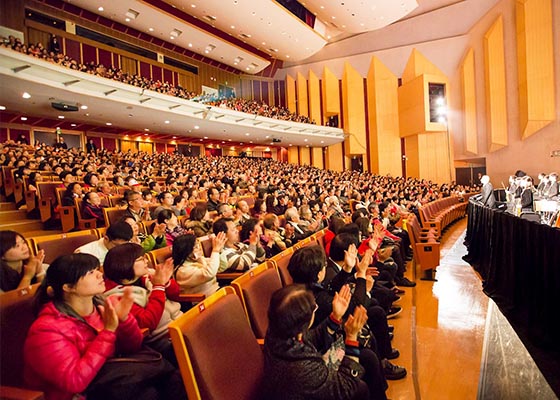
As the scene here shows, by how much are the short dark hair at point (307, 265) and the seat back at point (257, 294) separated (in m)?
0.13

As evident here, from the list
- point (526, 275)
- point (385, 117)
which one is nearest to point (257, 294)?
point (526, 275)

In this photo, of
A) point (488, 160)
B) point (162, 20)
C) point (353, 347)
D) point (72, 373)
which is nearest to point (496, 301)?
point (353, 347)

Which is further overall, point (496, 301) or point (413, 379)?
point (496, 301)

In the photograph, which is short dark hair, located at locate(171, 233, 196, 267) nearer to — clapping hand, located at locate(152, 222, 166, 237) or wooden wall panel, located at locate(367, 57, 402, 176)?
clapping hand, located at locate(152, 222, 166, 237)

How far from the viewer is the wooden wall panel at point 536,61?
311 inches

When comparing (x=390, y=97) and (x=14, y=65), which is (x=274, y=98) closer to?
(x=390, y=97)

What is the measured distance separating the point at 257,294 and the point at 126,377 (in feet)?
1.77

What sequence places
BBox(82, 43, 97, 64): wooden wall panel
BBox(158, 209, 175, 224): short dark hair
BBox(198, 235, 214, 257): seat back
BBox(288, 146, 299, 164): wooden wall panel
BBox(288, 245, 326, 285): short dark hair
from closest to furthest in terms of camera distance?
BBox(288, 245, 326, 285): short dark hair, BBox(198, 235, 214, 257): seat back, BBox(158, 209, 175, 224): short dark hair, BBox(82, 43, 97, 64): wooden wall panel, BBox(288, 146, 299, 164): wooden wall panel

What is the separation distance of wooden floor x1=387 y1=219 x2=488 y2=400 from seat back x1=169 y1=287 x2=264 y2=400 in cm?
79

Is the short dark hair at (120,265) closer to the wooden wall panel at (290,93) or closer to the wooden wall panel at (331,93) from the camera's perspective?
the wooden wall panel at (331,93)

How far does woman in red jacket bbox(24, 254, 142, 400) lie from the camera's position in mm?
795

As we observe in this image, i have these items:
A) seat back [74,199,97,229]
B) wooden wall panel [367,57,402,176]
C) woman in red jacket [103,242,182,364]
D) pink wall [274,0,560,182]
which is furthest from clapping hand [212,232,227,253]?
wooden wall panel [367,57,402,176]

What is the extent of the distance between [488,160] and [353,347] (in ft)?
37.1

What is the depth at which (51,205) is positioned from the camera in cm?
372
